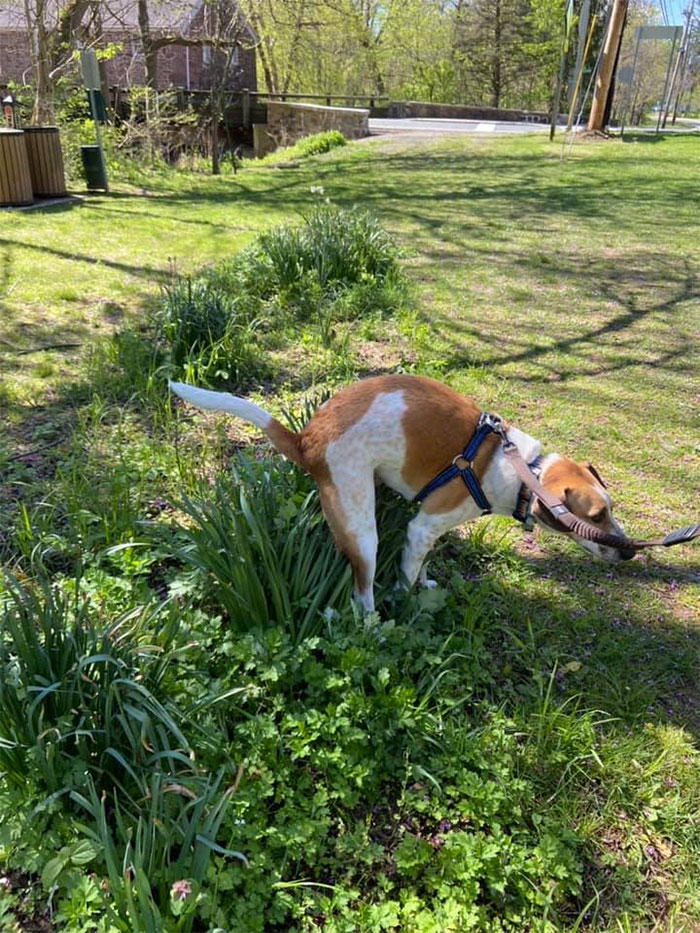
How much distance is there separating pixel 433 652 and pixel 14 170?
10.5 meters

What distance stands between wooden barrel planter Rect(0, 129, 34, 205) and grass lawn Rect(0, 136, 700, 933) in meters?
4.04

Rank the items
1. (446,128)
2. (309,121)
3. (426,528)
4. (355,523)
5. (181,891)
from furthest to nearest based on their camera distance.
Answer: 1. (309,121)
2. (446,128)
3. (426,528)
4. (355,523)
5. (181,891)

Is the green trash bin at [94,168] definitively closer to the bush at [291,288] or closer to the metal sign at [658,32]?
the bush at [291,288]

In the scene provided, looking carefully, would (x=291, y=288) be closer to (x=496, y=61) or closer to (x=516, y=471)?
(x=516, y=471)

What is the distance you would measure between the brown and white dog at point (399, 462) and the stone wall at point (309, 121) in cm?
2506

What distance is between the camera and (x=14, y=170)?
10.0 metres

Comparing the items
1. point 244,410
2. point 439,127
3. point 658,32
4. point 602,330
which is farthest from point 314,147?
point 244,410

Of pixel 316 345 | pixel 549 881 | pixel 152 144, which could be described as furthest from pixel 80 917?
pixel 152 144

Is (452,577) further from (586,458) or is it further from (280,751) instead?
(586,458)

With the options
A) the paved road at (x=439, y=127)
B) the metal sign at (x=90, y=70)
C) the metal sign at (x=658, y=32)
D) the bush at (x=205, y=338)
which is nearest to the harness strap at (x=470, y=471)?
the bush at (x=205, y=338)

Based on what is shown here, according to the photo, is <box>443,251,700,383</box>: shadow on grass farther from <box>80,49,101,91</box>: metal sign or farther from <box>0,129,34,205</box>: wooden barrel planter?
<box>80,49,101,91</box>: metal sign

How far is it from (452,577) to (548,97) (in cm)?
4877

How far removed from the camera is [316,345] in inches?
220

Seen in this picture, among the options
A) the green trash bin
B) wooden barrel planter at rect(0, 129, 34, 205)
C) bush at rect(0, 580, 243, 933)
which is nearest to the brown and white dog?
bush at rect(0, 580, 243, 933)
